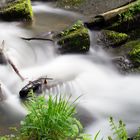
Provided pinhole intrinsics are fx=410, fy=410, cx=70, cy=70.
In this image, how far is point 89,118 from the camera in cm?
651

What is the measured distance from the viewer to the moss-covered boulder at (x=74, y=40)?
8539 millimetres

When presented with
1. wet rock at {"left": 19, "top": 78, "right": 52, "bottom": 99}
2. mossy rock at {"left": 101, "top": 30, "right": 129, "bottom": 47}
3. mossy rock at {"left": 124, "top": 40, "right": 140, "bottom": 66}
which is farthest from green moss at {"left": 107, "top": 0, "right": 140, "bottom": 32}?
wet rock at {"left": 19, "top": 78, "right": 52, "bottom": 99}

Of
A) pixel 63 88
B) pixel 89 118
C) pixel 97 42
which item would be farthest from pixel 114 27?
pixel 89 118

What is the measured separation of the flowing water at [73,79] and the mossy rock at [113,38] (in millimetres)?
210

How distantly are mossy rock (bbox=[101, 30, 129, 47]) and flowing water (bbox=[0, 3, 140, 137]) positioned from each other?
0.21m

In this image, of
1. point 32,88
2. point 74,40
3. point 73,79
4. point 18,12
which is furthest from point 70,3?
point 32,88

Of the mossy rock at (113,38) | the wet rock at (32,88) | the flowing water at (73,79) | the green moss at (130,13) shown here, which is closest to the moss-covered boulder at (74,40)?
the flowing water at (73,79)

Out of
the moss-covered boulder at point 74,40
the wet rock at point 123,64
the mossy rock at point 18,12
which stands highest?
the mossy rock at point 18,12

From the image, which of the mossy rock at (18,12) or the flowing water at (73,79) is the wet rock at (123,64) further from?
the mossy rock at (18,12)

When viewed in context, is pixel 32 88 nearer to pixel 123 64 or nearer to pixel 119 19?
pixel 123 64

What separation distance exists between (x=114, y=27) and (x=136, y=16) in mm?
707

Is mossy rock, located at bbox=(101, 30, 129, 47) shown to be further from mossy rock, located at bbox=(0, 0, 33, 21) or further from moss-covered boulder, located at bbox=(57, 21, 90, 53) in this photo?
mossy rock, located at bbox=(0, 0, 33, 21)

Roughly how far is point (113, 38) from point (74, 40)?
3.27ft

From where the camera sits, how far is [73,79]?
25.3 ft
